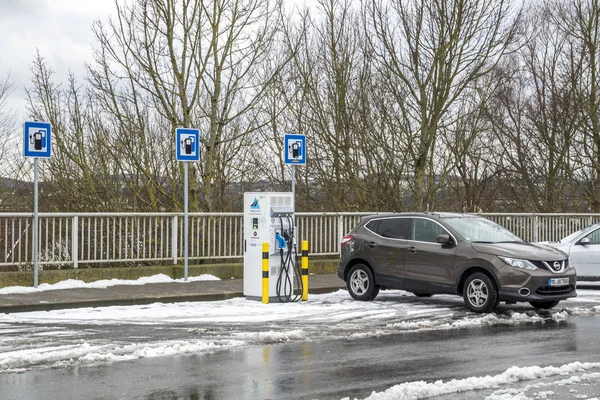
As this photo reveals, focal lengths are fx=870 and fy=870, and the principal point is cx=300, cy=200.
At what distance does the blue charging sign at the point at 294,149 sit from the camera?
17.5 meters

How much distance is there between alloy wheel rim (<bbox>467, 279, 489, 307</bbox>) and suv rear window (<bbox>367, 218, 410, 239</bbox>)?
1682 mm

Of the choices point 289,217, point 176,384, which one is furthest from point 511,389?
point 289,217

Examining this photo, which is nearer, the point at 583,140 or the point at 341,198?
the point at 341,198

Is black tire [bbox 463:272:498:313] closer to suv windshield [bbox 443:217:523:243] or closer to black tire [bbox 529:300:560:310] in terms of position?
suv windshield [bbox 443:217:523:243]

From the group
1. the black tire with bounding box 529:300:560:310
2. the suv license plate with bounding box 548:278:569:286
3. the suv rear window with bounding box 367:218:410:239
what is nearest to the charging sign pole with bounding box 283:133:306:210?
the suv rear window with bounding box 367:218:410:239

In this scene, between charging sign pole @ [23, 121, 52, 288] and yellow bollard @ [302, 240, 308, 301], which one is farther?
yellow bollard @ [302, 240, 308, 301]

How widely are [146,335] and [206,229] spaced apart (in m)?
8.16

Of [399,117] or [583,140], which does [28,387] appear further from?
[583,140]

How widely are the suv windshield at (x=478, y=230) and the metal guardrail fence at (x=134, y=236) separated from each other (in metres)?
5.66

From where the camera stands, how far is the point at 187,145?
17.2m

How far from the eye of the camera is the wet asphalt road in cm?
739

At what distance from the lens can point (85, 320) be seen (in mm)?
12680

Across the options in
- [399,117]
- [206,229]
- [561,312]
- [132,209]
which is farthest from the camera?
[399,117]

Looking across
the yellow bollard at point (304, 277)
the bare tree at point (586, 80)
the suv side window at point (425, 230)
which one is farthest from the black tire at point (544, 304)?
the bare tree at point (586, 80)
